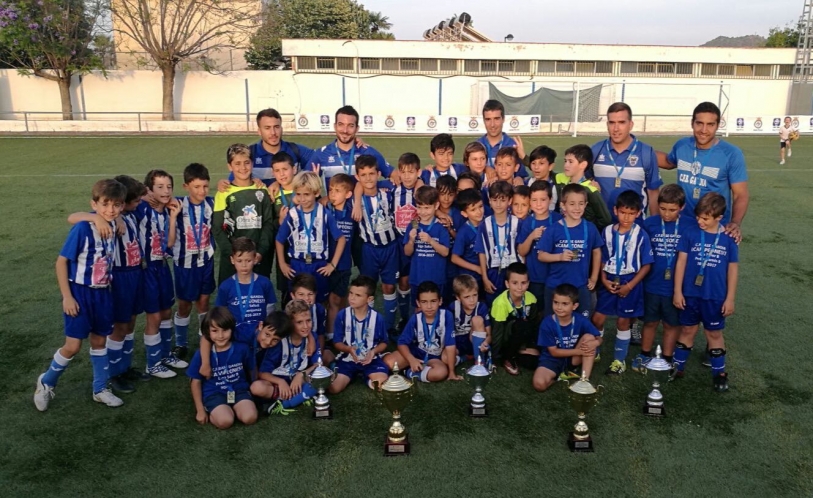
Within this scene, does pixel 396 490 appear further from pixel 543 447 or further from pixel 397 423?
pixel 543 447

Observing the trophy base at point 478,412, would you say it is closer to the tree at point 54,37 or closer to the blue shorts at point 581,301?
the blue shorts at point 581,301

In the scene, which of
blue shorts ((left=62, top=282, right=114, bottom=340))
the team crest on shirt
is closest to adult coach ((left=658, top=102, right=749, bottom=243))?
the team crest on shirt

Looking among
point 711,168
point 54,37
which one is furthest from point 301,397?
point 54,37

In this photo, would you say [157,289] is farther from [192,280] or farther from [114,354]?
[114,354]

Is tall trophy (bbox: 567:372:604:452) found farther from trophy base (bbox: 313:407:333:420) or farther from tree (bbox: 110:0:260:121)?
tree (bbox: 110:0:260:121)

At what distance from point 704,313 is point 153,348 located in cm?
406

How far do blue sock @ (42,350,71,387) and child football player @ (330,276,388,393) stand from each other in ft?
5.98

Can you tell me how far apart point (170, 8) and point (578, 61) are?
22.2 metres

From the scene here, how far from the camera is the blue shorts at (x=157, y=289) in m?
4.41

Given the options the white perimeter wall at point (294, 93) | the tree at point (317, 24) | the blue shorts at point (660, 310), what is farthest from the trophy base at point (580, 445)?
the tree at point (317, 24)

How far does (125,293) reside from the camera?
4.21 m

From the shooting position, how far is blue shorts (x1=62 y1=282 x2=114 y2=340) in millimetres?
3887

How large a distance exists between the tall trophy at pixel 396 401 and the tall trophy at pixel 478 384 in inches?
18.3

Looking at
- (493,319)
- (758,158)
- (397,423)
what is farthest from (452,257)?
(758,158)
